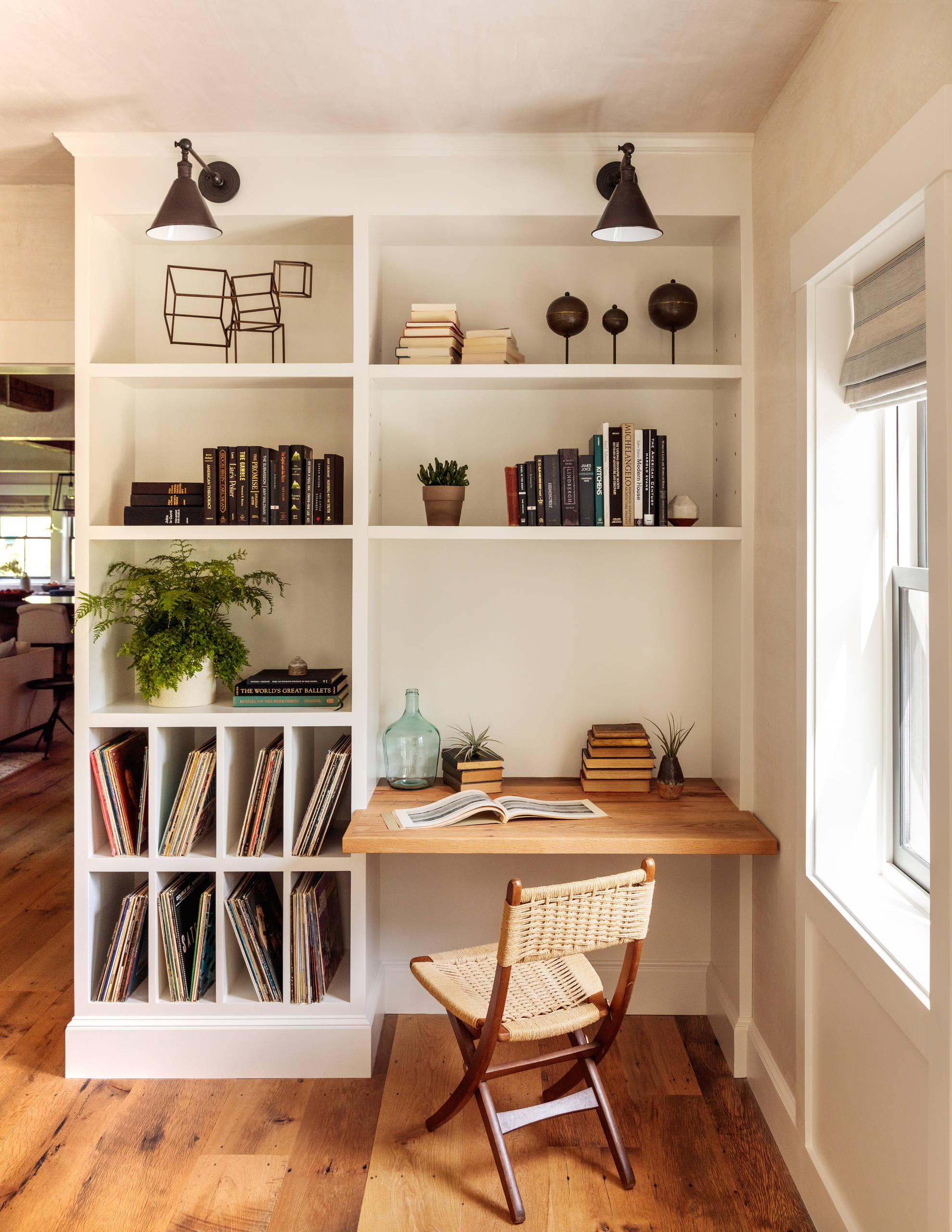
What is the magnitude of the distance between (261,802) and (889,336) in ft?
6.40

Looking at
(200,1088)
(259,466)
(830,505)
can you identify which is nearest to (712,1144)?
(200,1088)

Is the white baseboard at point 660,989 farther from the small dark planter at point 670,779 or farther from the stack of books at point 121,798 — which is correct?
the stack of books at point 121,798

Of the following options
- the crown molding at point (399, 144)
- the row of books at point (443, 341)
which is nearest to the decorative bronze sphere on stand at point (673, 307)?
the crown molding at point (399, 144)

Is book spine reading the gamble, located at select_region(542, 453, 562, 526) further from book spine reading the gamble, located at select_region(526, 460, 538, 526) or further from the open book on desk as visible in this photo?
the open book on desk

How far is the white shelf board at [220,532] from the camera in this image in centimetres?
239

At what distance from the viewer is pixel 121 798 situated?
8.16 ft

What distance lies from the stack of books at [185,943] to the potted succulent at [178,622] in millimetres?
557

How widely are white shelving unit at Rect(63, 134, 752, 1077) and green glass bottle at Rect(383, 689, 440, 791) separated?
0.06m

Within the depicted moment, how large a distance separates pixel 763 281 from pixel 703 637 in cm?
107

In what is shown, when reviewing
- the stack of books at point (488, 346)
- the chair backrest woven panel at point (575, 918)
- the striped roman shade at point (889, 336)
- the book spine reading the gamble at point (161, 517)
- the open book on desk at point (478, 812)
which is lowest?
the chair backrest woven panel at point (575, 918)

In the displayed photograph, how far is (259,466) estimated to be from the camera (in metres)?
2.43

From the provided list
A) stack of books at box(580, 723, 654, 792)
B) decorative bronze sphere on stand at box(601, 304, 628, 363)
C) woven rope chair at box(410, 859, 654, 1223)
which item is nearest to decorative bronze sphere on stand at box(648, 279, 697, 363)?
decorative bronze sphere on stand at box(601, 304, 628, 363)

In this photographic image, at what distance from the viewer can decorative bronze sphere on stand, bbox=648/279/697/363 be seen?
2.53 metres

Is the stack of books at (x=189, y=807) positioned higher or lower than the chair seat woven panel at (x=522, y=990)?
higher
